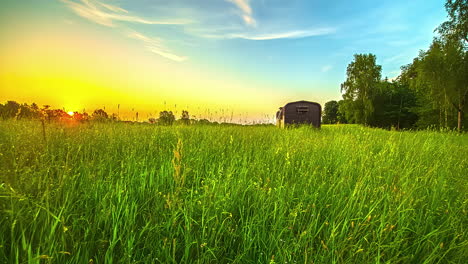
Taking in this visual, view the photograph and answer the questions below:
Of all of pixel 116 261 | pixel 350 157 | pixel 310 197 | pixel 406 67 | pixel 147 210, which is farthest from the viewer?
pixel 406 67

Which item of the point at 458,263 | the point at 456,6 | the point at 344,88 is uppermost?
the point at 456,6

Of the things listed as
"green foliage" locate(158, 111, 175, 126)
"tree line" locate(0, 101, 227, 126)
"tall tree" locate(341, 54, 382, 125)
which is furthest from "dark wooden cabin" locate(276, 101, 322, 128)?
"tall tree" locate(341, 54, 382, 125)

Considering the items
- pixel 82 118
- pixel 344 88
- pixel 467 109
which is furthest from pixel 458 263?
pixel 344 88

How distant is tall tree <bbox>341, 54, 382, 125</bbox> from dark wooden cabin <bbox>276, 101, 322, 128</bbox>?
A: 33297 millimetres

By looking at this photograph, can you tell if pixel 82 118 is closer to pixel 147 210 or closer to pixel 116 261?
pixel 147 210

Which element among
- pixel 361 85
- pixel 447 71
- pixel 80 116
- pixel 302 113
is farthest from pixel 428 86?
pixel 80 116

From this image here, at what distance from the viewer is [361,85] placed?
1855 inches

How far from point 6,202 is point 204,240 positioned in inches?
64.1

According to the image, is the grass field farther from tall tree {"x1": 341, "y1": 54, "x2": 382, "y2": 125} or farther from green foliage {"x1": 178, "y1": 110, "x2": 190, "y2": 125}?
tall tree {"x1": 341, "y1": 54, "x2": 382, "y2": 125}

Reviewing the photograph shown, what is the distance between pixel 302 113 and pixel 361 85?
36300mm

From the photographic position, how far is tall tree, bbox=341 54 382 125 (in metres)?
46.4

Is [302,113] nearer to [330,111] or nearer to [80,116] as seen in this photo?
[80,116]

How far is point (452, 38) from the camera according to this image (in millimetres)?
24219

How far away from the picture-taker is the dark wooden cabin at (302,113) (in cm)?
1770
